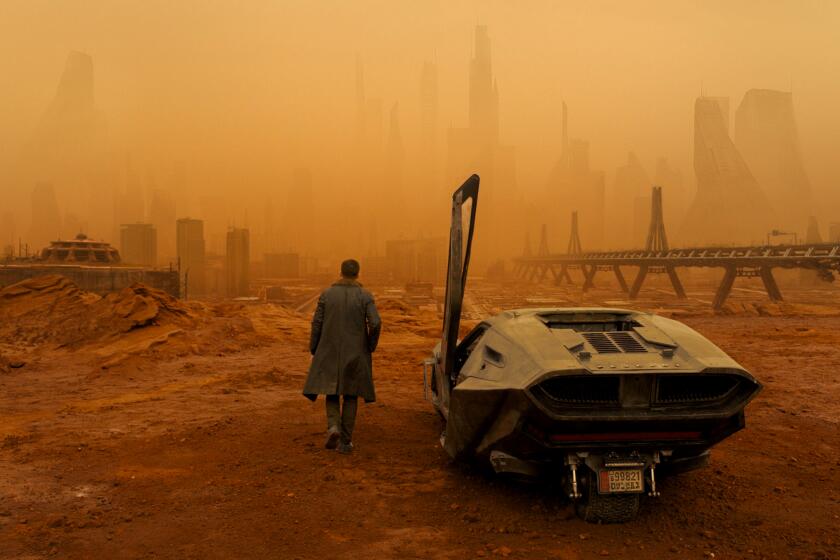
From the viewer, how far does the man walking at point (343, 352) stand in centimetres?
568

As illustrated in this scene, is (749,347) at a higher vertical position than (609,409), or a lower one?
lower

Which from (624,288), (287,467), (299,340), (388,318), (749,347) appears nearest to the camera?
(287,467)

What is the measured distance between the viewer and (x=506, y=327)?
15.2 feet

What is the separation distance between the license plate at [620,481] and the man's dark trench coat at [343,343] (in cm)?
242

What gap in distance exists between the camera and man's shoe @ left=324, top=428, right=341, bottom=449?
5.76 meters

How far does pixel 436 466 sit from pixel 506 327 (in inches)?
61.7

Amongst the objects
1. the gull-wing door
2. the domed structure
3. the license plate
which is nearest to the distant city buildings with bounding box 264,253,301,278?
the domed structure

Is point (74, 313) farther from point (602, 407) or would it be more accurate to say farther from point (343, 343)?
point (602, 407)

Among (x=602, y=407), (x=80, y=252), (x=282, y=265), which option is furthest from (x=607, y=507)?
(x=282, y=265)

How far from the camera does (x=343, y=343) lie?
5.73 metres

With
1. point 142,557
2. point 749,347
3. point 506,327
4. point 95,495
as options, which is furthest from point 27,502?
point 749,347

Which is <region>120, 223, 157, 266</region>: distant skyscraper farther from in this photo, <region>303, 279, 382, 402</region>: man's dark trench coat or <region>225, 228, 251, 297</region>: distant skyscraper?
<region>303, 279, 382, 402</region>: man's dark trench coat

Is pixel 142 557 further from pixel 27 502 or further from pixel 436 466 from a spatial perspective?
pixel 436 466

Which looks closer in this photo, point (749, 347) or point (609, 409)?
point (609, 409)
